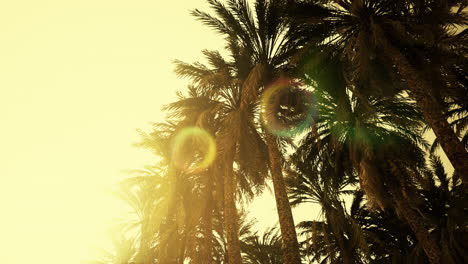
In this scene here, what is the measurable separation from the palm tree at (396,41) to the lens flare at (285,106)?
1.90 metres

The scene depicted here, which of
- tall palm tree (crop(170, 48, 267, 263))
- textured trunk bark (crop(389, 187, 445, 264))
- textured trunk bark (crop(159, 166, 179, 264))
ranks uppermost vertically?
tall palm tree (crop(170, 48, 267, 263))

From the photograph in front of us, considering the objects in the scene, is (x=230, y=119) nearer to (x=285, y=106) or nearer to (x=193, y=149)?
(x=285, y=106)

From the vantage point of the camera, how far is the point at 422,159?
45.1 feet

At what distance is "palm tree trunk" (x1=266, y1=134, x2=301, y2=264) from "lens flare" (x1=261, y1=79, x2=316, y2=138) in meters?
0.81

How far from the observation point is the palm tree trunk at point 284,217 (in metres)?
9.54

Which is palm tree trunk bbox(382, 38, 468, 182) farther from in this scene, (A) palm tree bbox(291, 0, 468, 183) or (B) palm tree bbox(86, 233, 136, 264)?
(B) palm tree bbox(86, 233, 136, 264)

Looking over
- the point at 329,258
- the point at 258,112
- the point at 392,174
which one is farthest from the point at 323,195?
the point at 258,112

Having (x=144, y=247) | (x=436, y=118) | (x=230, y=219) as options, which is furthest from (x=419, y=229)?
(x=144, y=247)

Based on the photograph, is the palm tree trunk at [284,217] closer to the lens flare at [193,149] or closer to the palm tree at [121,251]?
the lens flare at [193,149]

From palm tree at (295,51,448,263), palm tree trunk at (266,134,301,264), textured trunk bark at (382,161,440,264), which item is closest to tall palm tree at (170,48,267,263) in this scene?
palm tree trunk at (266,134,301,264)

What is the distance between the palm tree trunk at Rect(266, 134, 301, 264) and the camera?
376 inches

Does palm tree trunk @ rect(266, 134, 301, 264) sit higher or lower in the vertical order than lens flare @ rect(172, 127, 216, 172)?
lower

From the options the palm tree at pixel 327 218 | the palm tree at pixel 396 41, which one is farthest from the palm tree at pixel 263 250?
the palm tree at pixel 396 41

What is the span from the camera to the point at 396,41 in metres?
11.2
